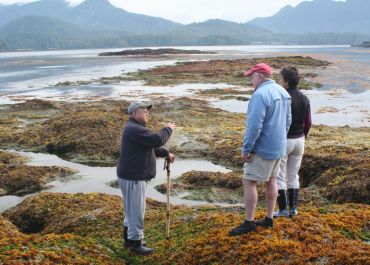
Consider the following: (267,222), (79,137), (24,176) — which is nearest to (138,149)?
(267,222)

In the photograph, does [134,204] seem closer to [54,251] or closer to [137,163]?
[137,163]

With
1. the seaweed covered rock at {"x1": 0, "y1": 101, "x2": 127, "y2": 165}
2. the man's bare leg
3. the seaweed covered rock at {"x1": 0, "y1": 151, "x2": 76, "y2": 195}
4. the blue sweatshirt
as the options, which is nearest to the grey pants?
the man's bare leg

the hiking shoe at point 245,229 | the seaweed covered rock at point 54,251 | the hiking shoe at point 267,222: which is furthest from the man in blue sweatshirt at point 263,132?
the seaweed covered rock at point 54,251

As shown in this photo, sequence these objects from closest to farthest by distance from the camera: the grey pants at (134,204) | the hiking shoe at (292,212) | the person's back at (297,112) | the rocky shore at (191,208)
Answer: the rocky shore at (191,208) → the grey pants at (134,204) → the person's back at (297,112) → the hiking shoe at (292,212)

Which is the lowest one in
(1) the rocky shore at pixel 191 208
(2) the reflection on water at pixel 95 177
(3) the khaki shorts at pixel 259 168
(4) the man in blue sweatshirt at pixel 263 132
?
(2) the reflection on water at pixel 95 177

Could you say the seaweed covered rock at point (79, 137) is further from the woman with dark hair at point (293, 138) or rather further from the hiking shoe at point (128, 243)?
the woman with dark hair at point (293, 138)

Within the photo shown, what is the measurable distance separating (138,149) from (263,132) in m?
2.32

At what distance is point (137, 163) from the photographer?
793 cm

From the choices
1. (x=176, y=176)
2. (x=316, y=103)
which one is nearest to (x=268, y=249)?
(x=176, y=176)

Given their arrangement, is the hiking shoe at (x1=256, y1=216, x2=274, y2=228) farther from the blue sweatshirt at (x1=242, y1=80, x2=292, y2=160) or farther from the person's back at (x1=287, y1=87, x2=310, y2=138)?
the person's back at (x1=287, y1=87, x2=310, y2=138)

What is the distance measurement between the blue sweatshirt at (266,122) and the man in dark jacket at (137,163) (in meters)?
1.68

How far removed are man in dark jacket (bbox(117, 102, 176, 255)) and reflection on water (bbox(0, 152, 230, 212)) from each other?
5.82 metres

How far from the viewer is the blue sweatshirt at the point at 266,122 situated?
7082 mm

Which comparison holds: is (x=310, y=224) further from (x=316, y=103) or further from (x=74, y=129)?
(x=316, y=103)
